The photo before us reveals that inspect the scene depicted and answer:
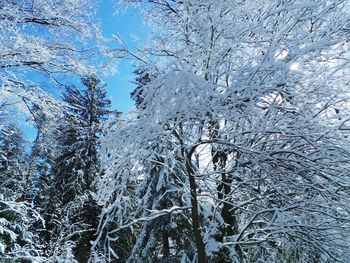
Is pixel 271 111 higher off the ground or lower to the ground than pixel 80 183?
lower

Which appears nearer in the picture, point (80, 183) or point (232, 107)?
point (232, 107)

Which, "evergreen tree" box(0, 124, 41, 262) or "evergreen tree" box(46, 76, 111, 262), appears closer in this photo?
"evergreen tree" box(0, 124, 41, 262)

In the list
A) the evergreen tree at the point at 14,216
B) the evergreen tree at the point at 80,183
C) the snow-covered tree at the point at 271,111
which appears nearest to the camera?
the snow-covered tree at the point at 271,111

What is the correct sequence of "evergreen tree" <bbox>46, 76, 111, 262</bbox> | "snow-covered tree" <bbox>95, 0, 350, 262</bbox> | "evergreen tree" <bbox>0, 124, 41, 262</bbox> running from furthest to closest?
"evergreen tree" <bbox>46, 76, 111, 262</bbox> < "evergreen tree" <bbox>0, 124, 41, 262</bbox> < "snow-covered tree" <bbox>95, 0, 350, 262</bbox>

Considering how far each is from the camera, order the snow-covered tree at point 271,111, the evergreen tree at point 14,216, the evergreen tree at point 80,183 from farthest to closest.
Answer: the evergreen tree at point 80,183 → the evergreen tree at point 14,216 → the snow-covered tree at point 271,111

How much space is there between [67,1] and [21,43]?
1155mm

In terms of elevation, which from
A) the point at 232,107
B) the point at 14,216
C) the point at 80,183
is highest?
the point at 80,183

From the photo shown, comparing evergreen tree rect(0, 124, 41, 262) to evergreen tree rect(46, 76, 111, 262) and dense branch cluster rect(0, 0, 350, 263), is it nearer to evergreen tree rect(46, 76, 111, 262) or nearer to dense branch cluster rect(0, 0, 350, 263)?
dense branch cluster rect(0, 0, 350, 263)

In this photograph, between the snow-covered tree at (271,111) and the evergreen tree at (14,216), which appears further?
the evergreen tree at (14,216)

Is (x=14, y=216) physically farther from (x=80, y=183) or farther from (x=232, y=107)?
(x=232, y=107)

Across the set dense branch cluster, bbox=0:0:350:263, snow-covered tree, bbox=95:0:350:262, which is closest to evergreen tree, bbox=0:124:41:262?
dense branch cluster, bbox=0:0:350:263

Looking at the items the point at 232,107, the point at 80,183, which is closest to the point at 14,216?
the point at 80,183

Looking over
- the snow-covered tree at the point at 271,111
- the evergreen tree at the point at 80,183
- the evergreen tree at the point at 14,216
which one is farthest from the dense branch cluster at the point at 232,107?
the evergreen tree at the point at 80,183

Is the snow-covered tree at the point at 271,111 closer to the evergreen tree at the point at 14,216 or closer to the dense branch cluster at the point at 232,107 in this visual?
the dense branch cluster at the point at 232,107
